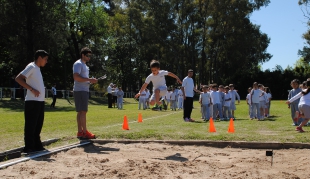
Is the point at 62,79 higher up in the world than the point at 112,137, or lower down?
higher up

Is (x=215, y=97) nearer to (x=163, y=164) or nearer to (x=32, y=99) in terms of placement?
(x=32, y=99)

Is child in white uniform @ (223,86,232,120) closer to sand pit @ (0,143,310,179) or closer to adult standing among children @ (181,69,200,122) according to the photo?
adult standing among children @ (181,69,200,122)

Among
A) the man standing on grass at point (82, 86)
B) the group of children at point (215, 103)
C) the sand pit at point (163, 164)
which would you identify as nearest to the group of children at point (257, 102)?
the group of children at point (215, 103)

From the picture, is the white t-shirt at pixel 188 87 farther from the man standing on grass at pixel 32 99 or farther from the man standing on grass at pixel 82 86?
the man standing on grass at pixel 32 99

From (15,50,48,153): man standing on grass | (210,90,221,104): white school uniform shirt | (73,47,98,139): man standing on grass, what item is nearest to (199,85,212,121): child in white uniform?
(210,90,221,104): white school uniform shirt

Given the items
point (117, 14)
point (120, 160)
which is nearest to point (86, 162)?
point (120, 160)

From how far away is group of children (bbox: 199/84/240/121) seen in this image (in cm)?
1786

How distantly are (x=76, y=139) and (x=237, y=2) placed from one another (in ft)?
162

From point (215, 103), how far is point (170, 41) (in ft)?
137

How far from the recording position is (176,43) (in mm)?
59406

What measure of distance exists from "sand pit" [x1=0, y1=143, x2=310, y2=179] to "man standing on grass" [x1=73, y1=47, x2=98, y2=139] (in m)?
1.06

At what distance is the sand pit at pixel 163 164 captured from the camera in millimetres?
5879

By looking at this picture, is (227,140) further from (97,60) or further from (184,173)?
(97,60)

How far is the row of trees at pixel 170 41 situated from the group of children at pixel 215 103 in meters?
33.9
